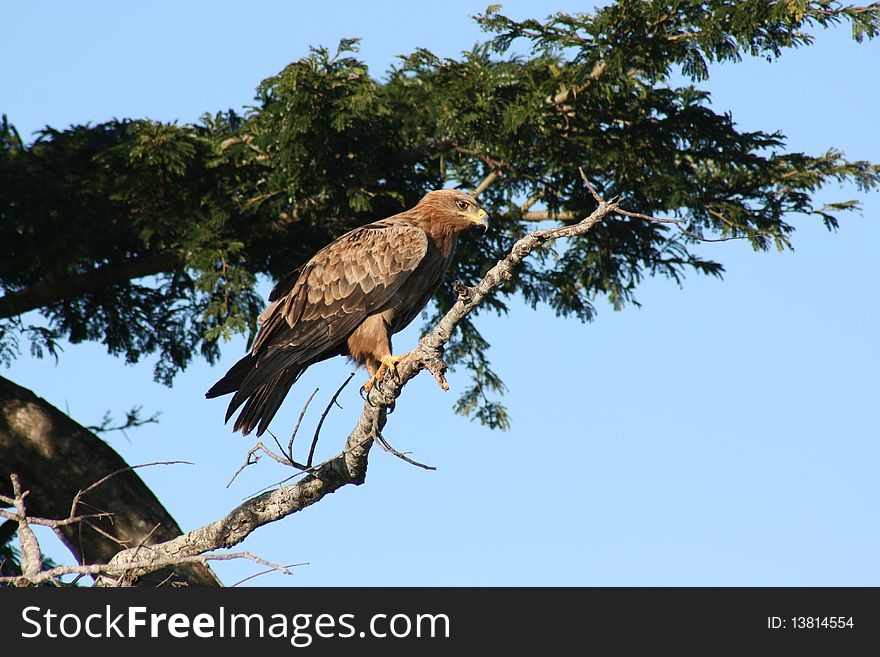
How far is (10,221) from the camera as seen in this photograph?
8.80m

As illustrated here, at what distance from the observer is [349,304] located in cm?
725

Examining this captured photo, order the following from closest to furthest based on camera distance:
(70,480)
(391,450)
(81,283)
A: 1. (391,450)
2. (70,480)
3. (81,283)

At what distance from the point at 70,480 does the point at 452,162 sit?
414 cm

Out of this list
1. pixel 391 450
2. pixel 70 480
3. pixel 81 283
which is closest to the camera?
pixel 391 450

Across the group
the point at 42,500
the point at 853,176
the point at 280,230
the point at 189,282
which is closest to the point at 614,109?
the point at 853,176

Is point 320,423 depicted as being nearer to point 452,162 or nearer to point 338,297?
point 338,297

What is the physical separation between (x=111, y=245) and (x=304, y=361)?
3.40 metres

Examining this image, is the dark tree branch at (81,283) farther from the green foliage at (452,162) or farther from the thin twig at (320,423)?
the thin twig at (320,423)

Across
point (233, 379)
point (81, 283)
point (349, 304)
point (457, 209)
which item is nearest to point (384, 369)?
point (349, 304)

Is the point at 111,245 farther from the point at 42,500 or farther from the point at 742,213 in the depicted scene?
the point at 742,213

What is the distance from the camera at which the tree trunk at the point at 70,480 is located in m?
8.77

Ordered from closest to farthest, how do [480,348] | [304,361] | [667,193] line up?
[304,361] → [667,193] → [480,348]

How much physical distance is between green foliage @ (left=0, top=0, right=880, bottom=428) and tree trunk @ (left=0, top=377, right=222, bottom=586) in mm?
1285

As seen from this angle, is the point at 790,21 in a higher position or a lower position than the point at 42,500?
higher
